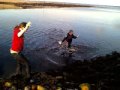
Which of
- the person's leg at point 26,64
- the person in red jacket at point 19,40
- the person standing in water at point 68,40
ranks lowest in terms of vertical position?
the person standing in water at point 68,40

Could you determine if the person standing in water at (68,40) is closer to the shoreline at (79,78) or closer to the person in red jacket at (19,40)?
the shoreline at (79,78)

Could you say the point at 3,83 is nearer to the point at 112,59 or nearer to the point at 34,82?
the point at 34,82

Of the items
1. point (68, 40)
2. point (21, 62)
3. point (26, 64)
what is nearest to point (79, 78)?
point (26, 64)

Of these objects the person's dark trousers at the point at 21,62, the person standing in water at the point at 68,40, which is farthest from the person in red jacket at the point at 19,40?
the person standing in water at the point at 68,40

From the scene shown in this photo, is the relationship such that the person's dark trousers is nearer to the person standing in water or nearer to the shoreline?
the shoreline

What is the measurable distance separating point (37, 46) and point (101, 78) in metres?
11.3

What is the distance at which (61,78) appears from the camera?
12344 millimetres

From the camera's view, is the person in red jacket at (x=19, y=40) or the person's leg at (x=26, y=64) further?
the person's leg at (x=26, y=64)

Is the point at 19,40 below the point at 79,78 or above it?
above

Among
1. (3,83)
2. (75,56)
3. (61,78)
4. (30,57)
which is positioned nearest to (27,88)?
(3,83)

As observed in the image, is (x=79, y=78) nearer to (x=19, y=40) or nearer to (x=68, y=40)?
(x=19, y=40)

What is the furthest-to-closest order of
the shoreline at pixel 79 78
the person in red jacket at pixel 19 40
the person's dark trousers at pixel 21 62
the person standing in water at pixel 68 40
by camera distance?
the person standing in water at pixel 68 40 → the person's dark trousers at pixel 21 62 → the shoreline at pixel 79 78 → the person in red jacket at pixel 19 40

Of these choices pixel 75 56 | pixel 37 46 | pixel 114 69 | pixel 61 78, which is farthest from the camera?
pixel 37 46

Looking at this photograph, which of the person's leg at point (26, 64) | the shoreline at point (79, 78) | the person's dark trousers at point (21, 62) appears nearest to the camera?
the shoreline at point (79, 78)
